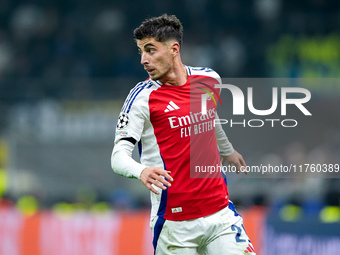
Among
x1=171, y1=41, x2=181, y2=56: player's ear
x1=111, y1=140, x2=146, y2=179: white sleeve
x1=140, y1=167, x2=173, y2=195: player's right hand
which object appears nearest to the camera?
x1=140, y1=167, x2=173, y2=195: player's right hand

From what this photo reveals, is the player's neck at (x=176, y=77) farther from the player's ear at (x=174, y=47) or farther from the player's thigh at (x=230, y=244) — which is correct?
the player's thigh at (x=230, y=244)

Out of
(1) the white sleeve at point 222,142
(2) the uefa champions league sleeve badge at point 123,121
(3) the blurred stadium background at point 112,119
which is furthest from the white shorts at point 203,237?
(3) the blurred stadium background at point 112,119

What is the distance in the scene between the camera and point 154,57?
4.68 m

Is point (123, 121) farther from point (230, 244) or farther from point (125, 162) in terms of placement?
point (230, 244)

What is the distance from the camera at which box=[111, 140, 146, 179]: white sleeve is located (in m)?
4.30

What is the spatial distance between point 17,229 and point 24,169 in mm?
1895

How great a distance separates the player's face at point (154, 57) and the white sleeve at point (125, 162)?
524 millimetres

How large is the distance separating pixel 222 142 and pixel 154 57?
34.3 inches

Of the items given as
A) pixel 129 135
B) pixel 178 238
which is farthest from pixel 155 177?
pixel 178 238

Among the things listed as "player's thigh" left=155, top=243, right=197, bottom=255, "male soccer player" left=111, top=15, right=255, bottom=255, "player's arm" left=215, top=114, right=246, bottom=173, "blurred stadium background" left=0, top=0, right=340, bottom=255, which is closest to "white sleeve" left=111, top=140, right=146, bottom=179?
"male soccer player" left=111, top=15, right=255, bottom=255

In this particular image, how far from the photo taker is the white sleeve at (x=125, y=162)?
14.1ft

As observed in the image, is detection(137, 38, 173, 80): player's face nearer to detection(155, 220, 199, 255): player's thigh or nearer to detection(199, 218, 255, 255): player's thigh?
detection(155, 220, 199, 255): player's thigh

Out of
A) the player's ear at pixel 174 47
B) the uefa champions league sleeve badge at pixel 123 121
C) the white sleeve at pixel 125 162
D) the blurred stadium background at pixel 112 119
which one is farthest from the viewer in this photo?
the blurred stadium background at pixel 112 119

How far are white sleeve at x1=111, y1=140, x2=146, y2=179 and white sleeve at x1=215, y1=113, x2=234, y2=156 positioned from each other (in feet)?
2.56
